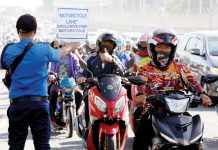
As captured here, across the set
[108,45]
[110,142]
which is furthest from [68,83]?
[110,142]

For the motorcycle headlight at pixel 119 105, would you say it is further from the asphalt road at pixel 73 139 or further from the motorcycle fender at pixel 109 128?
the asphalt road at pixel 73 139

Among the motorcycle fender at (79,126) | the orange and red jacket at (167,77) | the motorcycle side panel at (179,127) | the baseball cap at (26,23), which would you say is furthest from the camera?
the motorcycle fender at (79,126)

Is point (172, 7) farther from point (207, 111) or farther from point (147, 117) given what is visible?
point (147, 117)

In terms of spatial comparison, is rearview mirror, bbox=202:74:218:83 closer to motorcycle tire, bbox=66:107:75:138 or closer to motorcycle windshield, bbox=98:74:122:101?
motorcycle windshield, bbox=98:74:122:101

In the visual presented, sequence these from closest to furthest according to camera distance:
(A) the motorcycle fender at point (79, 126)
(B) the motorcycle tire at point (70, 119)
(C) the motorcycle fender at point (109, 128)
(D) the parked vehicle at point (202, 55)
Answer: (C) the motorcycle fender at point (109, 128), (A) the motorcycle fender at point (79, 126), (B) the motorcycle tire at point (70, 119), (D) the parked vehicle at point (202, 55)

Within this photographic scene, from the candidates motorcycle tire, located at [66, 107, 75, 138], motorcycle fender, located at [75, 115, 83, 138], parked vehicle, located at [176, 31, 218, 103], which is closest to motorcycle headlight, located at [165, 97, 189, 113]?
motorcycle fender, located at [75, 115, 83, 138]

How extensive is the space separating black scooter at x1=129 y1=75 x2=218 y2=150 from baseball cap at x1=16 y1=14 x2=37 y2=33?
44.1 inches

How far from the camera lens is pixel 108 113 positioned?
630cm

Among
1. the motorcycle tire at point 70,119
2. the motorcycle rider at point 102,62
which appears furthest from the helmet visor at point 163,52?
the motorcycle tire at point 70,119

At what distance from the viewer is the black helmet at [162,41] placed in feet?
19.8

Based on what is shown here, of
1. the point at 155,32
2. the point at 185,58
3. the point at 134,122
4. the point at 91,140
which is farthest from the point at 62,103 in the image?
the point at 185,58

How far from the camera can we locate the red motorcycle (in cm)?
629

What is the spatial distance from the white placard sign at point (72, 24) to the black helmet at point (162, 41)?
3.34 m

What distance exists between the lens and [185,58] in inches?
609
